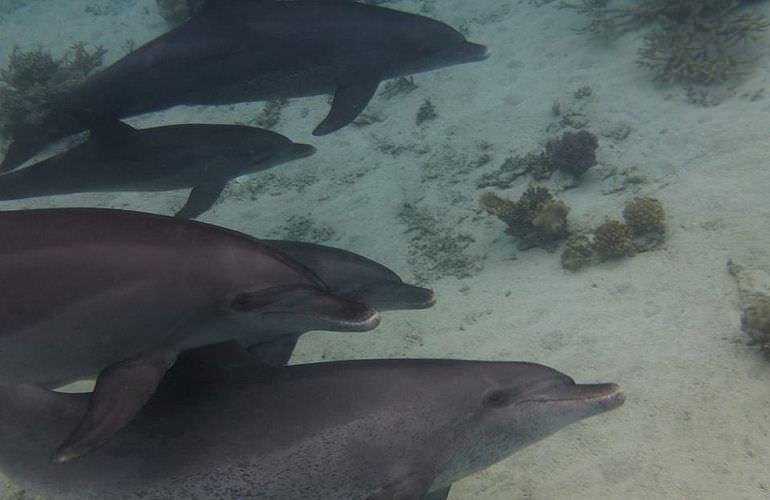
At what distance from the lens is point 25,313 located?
2709mm

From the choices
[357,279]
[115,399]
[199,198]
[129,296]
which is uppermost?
[129,296]

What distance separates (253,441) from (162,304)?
0.76m

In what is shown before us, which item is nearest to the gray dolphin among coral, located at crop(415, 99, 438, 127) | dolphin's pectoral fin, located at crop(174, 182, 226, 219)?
dolphin's pectoral fin, located at crop(174, 182, 226, 219)

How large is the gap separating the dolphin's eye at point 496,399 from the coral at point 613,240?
3399 millimetres

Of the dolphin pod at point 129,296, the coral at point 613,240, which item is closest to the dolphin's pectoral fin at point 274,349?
the dolphin pod at point 129,296

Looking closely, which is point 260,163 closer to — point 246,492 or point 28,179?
point 28,179

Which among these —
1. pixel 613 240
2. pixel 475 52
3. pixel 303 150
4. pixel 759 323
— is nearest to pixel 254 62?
pixel 303 150

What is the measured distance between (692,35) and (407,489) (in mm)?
9032

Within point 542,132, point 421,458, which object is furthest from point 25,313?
point 542,132

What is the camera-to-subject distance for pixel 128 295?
110 inches

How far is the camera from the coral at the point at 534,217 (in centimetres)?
655

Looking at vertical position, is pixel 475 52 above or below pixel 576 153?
above

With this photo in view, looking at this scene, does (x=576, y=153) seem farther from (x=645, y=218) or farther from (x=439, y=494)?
(x=439, y=494)

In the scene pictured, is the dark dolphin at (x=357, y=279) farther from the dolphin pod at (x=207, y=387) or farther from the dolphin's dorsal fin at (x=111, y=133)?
the dolphin's dorsal fin at (x=111, y=133)
